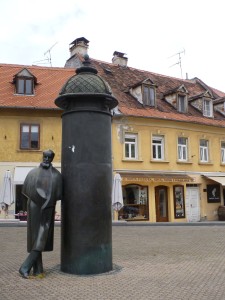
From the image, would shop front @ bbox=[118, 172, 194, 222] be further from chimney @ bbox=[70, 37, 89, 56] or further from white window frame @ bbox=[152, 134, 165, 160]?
chimney @ bbox=[70, 37, 89, 56]

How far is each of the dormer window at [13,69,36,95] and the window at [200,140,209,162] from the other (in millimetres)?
11872

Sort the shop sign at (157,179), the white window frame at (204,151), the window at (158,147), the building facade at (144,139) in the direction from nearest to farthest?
the building facade at (144,139), the shop sign at (157,179), the window at (158,147), the white window frame at (204,151)

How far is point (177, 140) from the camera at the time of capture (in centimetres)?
2548

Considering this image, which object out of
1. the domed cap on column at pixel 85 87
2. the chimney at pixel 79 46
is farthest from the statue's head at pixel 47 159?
the chimney at pixel 79 46

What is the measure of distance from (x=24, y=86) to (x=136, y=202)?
969 centimetres

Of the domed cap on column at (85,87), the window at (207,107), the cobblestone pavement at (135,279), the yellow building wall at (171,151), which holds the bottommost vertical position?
the cobblestone pavement at (135,279)

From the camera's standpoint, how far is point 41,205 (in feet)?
20.8

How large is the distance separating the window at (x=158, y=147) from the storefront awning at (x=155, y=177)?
1362 mm

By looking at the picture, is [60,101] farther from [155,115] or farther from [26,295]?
[155,115]

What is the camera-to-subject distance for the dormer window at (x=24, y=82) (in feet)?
75.9

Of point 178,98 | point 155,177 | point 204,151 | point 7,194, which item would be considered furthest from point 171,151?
point 7,194

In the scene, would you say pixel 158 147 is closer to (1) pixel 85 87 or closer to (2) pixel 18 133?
(2) pixel 18 133

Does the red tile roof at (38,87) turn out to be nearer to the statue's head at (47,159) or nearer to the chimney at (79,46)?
the chimney at (79,46)

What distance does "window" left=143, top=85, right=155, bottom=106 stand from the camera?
25.8 m
